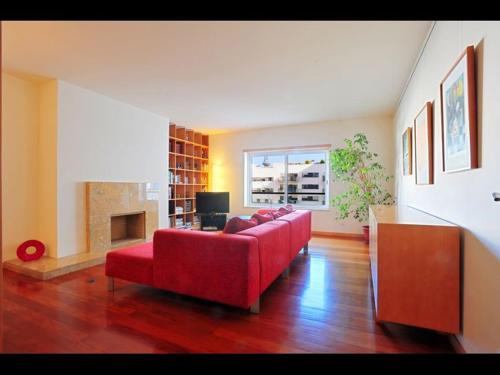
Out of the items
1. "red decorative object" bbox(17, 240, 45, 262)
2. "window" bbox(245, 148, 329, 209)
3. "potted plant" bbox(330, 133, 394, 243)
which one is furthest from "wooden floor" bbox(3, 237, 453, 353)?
"window" bbox(245, 148, 329, 209)

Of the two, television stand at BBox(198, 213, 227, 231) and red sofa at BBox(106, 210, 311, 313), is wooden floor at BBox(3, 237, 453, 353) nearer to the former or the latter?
red sofa at BBox(106, 210, 311, 313)

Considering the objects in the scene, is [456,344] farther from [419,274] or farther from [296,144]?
[296,144]

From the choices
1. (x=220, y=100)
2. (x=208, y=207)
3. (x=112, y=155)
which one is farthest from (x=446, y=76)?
(x=208, y=207)

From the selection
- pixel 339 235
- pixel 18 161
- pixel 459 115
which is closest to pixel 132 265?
pixel 18 161

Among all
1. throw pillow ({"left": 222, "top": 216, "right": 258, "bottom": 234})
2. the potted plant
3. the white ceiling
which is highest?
the white ceiling

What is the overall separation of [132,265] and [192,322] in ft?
2.83

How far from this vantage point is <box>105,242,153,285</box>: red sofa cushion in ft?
7.70

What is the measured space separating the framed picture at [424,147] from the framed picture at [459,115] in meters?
0.32

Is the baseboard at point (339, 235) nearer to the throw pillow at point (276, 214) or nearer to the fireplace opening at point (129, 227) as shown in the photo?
the throw pillow at point (276, 214)

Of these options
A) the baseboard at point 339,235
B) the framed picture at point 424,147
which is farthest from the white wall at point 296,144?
the framed picture at point 424,147

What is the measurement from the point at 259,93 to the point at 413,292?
302 centimetres

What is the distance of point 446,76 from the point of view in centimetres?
181

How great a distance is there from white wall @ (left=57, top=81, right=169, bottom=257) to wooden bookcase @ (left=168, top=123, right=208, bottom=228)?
785 millimetres
